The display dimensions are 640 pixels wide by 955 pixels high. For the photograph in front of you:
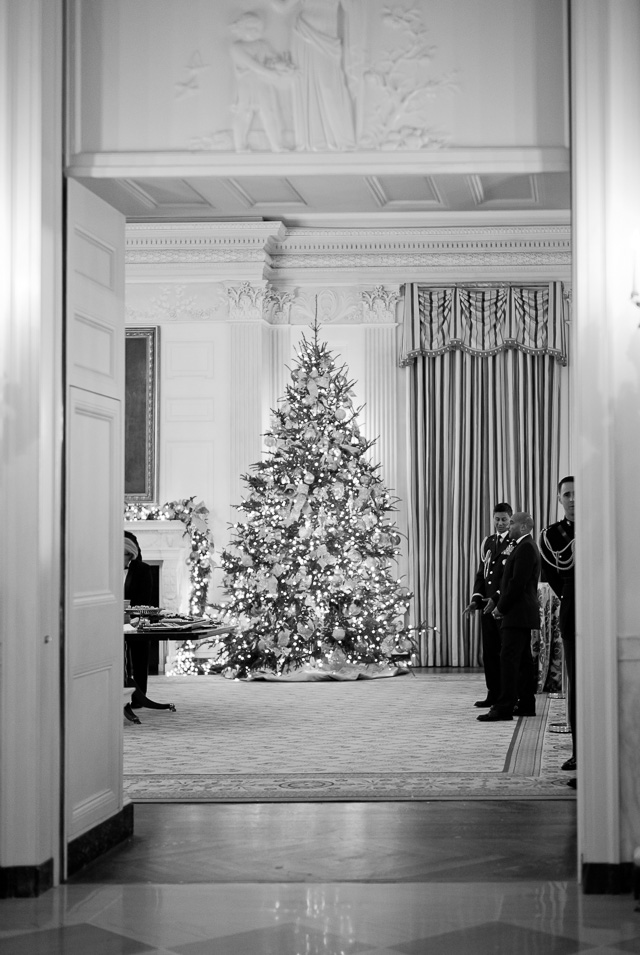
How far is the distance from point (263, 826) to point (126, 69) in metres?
3.63

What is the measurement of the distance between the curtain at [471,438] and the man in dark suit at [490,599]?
3171 millimetres

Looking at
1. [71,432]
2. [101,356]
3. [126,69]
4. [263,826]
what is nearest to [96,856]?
[263,826]

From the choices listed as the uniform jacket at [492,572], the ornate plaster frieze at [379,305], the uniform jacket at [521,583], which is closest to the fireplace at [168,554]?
the ornate plaster frieze at [379,305]

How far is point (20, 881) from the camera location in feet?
15.5

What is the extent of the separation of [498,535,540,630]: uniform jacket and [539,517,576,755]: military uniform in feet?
5.51

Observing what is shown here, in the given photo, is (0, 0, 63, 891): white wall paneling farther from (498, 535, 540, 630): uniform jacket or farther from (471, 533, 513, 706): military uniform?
(471, 533, 513, 706): military uniform

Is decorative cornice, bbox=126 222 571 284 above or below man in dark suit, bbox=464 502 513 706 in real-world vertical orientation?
above

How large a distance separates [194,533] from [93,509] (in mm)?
8165

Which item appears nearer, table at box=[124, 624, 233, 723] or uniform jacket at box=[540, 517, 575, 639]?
uniform jacket at box=[540, 517, 575, 639]

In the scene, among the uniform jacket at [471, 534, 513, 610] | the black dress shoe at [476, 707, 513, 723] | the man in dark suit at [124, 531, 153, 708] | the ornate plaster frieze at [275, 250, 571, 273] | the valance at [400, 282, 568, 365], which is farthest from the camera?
the ornate plaster frieze at [275, 250, 571, 273]

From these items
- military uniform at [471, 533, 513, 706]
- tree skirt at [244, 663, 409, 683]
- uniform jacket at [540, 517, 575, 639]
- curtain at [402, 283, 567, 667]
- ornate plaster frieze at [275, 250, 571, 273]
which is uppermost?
ornate plaster frieze at [275, 250, 571, 273]

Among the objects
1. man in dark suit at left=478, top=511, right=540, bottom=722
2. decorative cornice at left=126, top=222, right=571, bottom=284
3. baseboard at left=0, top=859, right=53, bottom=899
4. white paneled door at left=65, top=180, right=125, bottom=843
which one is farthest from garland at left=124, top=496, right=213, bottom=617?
baseboard at left=0, top=859, right=53, bottom=899

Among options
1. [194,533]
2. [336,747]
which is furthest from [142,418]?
[336,747]

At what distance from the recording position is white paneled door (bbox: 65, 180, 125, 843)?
16.8 ft
